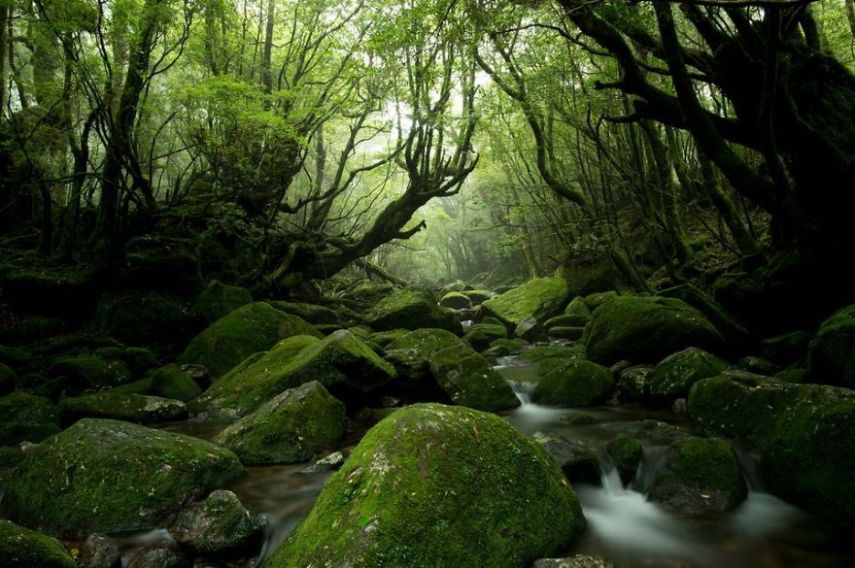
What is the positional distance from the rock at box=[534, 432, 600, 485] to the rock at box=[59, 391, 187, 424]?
5.38 metres

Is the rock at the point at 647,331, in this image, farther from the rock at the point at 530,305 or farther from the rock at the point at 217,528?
the rock at the point at 217,528

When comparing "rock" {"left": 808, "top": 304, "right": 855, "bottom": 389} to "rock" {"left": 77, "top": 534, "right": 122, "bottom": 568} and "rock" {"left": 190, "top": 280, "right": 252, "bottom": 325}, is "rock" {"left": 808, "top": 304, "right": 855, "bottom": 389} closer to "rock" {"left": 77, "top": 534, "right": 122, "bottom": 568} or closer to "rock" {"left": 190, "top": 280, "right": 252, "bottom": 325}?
"rock" {"left": 77, "top": 534, "right": 122, "bottom": 568}

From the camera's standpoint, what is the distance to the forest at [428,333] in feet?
11.3

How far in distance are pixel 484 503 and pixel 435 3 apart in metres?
8.58

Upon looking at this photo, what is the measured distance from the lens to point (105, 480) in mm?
3949

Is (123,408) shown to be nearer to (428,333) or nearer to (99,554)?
(99,554)

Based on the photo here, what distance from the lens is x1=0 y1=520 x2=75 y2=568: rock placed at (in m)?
2.63

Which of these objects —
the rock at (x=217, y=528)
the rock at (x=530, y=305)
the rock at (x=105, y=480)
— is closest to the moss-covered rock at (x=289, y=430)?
the rock at (x=105, y=480)

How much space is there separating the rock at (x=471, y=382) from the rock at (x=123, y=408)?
3.93 meters

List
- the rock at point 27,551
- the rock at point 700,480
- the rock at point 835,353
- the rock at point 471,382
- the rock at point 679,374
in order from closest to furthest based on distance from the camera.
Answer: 1. the rock at point 27,551
2. the rock at point 700,480
3. the rock at point 835,353
4. the rock at point 679,374
5. the rock at point 471,382

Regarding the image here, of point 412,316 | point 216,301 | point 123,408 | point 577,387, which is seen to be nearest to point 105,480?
point 123,408

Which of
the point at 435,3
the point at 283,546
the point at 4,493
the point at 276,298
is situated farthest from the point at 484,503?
the point at 276,298

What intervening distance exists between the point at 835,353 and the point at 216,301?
1135cm

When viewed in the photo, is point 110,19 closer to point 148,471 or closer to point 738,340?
point 148,471
